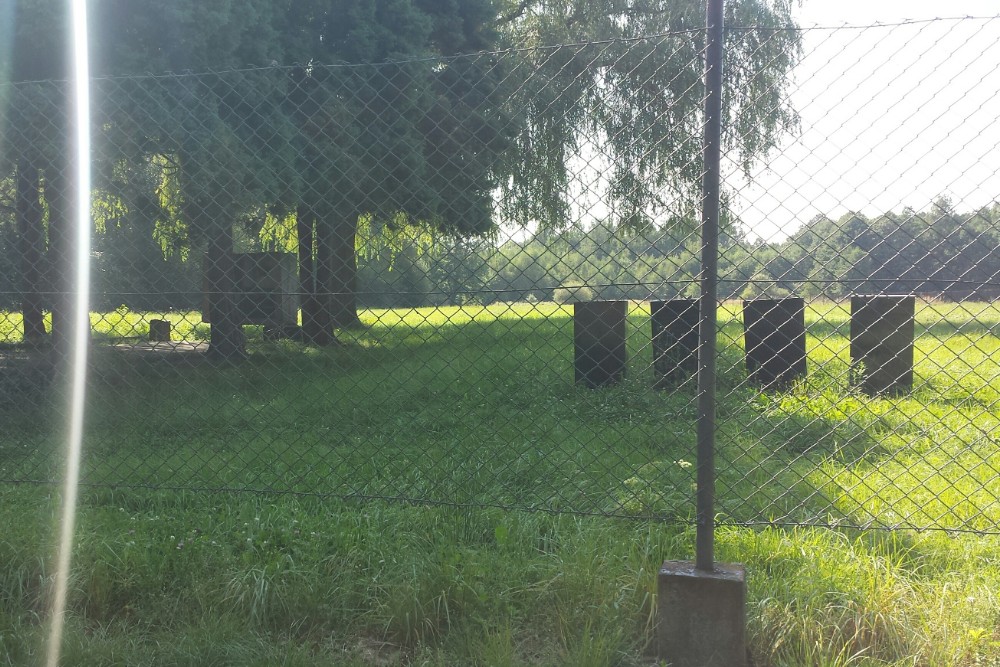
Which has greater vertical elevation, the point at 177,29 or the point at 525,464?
the point at 177,29

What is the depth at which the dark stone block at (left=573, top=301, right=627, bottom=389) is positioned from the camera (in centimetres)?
660

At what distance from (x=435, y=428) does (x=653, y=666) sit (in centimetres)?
321

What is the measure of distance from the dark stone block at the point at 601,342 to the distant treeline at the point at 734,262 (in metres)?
3.41

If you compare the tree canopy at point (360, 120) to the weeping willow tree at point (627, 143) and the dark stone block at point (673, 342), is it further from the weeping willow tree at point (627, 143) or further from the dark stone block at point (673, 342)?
the dark stone block at point (673, 342)

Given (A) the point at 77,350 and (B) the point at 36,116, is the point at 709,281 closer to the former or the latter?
(A) the point at 77,350

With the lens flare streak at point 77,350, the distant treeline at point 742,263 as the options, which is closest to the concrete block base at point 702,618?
the distant treeline at point 742,263

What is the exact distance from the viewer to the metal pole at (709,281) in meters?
2.47

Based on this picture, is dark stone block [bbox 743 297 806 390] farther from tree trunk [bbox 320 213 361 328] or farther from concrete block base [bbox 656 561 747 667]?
concrete block base [bbox 656 561 747 667]

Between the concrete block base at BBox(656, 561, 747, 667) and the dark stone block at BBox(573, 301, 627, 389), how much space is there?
402cm

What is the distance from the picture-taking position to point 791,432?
17.1 feet

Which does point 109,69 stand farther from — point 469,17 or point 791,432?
point 791,432

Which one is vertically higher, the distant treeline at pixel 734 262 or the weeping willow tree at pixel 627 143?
the weeping willow tree at pixel 627 143

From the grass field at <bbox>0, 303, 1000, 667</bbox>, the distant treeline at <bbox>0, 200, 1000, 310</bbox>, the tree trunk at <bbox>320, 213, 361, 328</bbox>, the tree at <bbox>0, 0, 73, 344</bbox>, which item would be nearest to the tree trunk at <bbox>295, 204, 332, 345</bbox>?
the tree trunk at <bbox>320, 213, 361, 328</bbox>

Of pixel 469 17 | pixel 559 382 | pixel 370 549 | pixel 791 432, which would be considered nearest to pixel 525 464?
pixel 370 549
